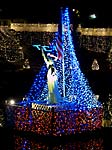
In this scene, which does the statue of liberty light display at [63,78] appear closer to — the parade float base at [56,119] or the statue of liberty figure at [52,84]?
the statue of liberty figure at [52,84]

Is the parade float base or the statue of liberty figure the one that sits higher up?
the statue of liberty figure

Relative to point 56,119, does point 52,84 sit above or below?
above

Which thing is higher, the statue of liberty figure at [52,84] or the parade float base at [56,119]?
the statue of liberty figure at [52,84]

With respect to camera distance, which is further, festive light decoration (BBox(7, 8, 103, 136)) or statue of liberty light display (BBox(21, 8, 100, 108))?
statue of liberty light display (BBox(21, 8, 100, 108))

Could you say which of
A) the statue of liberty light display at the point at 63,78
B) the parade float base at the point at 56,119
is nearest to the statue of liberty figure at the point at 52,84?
the statue of liberty light display at the point at 63,78

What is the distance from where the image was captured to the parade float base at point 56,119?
12.4 metres

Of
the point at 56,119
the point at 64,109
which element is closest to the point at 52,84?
the point at 64,109

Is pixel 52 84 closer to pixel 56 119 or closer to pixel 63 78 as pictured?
pixel 63 78

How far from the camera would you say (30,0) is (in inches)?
703

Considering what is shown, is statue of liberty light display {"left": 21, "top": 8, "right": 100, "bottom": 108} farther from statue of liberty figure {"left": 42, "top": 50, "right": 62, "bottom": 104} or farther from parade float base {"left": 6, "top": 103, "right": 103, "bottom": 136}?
parade float base {"left": 6, "top": 103, "right": 103, "bottom": 136}

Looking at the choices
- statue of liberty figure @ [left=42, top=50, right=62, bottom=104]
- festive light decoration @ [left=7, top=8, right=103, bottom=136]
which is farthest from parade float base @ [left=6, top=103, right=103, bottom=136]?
statue of liberty figure @ [left=42, top=50, right=62, bottom=104]

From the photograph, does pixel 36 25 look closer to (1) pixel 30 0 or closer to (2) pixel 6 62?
(2) pixel 6 62

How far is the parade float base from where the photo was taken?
12406mm

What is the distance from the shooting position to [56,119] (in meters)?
12.4
